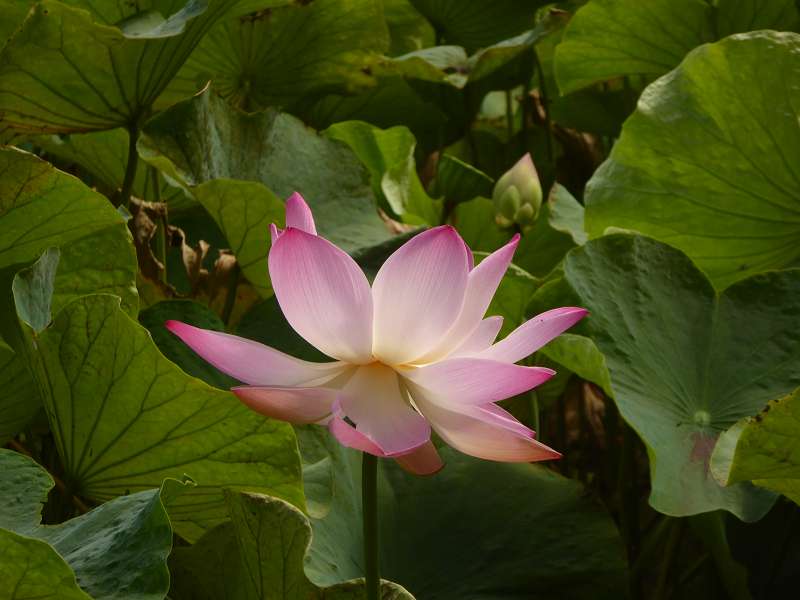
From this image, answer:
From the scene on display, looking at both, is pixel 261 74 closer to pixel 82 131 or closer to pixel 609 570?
pixel 82 131

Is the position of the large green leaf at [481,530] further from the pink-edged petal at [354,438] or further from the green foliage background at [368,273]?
the pink-edged petal at [354,438]

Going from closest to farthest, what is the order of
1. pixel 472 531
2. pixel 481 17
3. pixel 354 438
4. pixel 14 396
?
pixel 354 438, pixel 14 396, pixel 472 531, pixel 481 17

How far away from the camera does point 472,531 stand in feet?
2.85

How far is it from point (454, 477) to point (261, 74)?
21.5 inches

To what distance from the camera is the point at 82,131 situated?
3.36 ft

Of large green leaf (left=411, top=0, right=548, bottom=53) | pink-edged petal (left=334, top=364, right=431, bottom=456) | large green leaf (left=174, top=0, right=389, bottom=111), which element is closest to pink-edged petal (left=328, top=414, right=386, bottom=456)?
pink-edged petal (left=334, top=364, right=431, bottom=456)

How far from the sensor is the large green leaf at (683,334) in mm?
884

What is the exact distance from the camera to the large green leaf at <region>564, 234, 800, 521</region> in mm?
884

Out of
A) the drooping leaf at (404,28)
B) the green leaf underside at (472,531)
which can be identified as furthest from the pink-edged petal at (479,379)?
the drooping leaf at (404,28)

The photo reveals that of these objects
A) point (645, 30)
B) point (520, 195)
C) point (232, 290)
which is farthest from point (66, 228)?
point (645, 30)

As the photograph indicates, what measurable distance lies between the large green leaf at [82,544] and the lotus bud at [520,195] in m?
0.52

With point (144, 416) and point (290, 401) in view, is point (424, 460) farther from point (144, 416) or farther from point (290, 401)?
point (144, 416)

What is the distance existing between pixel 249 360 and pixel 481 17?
3.47 ft

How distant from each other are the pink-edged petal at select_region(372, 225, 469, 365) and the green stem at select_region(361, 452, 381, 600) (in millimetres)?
50
